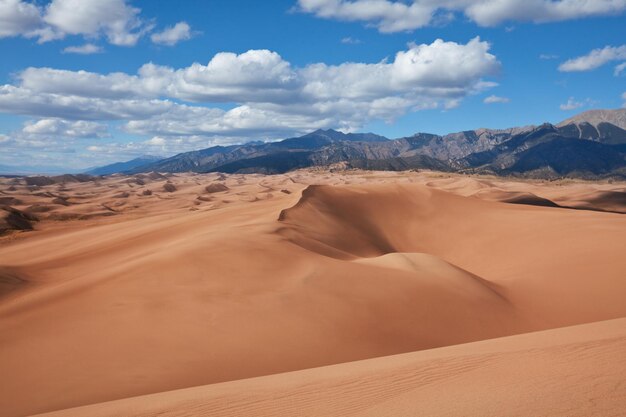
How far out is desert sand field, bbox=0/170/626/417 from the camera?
4.78m

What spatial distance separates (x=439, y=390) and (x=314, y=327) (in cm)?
335

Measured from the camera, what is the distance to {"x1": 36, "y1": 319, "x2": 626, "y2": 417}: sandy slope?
427 centimetres

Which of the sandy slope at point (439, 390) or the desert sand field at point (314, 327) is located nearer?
the sandy slope at point (439, 390)

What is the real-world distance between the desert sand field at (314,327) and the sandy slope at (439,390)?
0.09 ft

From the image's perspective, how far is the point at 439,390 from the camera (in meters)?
4.82

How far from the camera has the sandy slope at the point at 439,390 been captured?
4.27m

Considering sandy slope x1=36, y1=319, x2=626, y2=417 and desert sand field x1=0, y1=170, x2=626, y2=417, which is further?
desert sand field x1=0, y1=170, x2=626, y2=417

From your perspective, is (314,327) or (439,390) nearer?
(439,390)

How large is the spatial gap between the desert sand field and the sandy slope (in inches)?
1.0

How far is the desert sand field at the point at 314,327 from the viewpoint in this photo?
478 cm

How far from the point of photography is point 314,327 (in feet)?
25.8

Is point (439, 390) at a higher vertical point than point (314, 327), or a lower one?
higher

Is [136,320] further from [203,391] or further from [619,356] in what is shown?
[619,356]

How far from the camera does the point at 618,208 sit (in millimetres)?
40844
